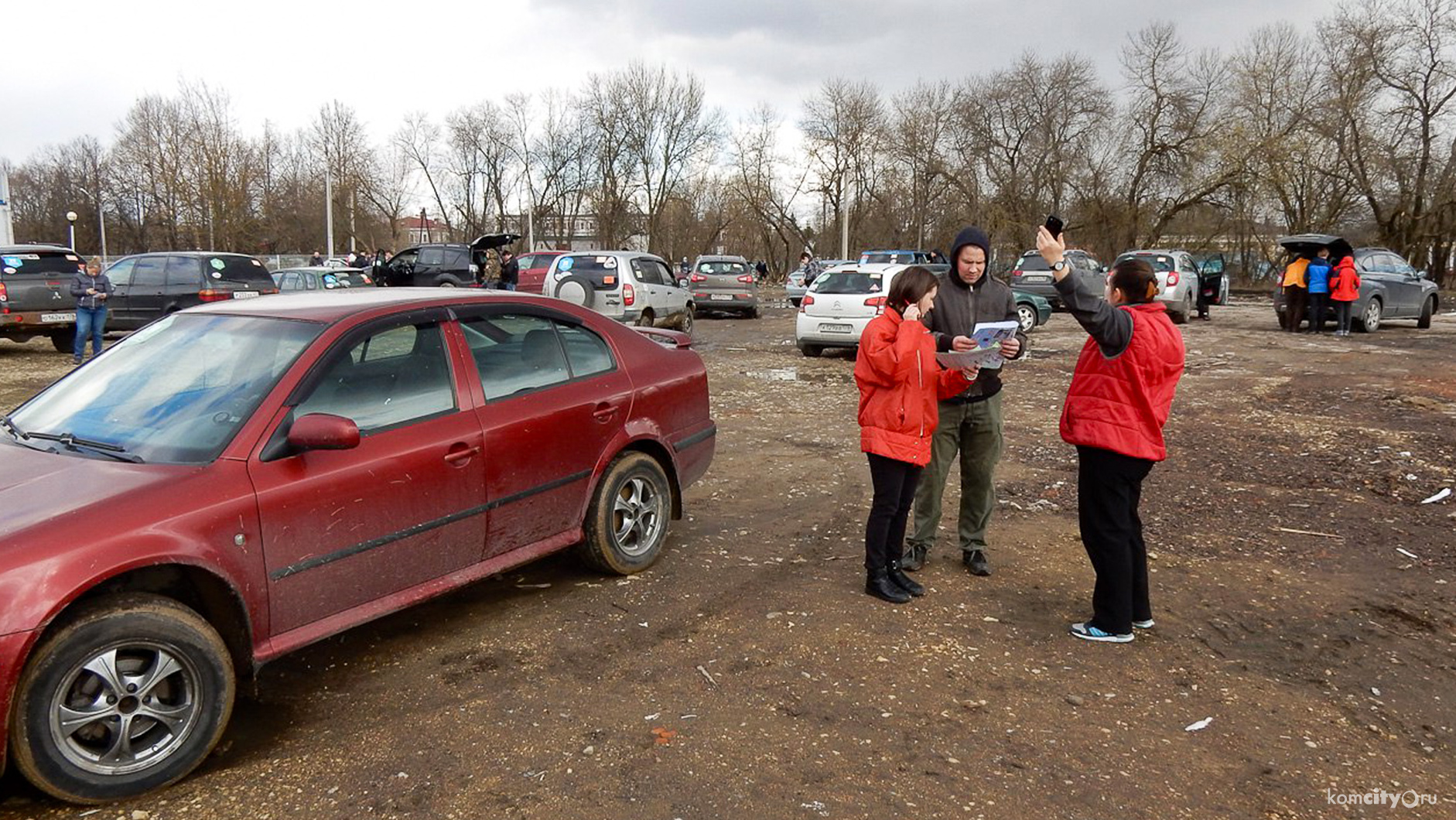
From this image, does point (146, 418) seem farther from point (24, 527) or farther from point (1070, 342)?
point (1070, 342)

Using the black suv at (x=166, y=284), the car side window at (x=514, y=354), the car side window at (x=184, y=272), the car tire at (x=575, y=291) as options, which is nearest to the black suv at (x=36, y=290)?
the black suv at (x=166, y=284)

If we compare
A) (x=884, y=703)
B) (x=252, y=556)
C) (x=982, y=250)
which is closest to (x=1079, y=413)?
(x=982, y=250)

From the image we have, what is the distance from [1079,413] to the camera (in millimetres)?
4133

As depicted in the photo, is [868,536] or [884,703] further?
[868,536]

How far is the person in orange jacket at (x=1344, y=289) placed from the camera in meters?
17.9

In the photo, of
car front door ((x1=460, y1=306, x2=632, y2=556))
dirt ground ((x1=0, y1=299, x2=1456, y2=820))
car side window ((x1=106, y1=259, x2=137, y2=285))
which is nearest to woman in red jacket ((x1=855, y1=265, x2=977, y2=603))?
dirt ground ((x1=0, y1=299, x2=1456, y2=820))

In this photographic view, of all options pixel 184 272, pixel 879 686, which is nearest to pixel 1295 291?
pixel 879 686

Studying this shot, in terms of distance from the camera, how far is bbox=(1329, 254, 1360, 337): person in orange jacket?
17.9 m

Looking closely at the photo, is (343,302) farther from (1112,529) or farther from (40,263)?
(40,263)

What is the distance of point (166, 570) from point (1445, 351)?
18.9 metres

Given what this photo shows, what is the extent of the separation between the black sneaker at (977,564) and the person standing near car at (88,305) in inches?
517

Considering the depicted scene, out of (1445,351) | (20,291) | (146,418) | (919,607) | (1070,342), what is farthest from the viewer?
(1070,342)

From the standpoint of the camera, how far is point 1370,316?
62.6ft

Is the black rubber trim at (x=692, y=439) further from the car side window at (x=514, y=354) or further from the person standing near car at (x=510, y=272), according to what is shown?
the person standing near car at (x=510, y=272)
